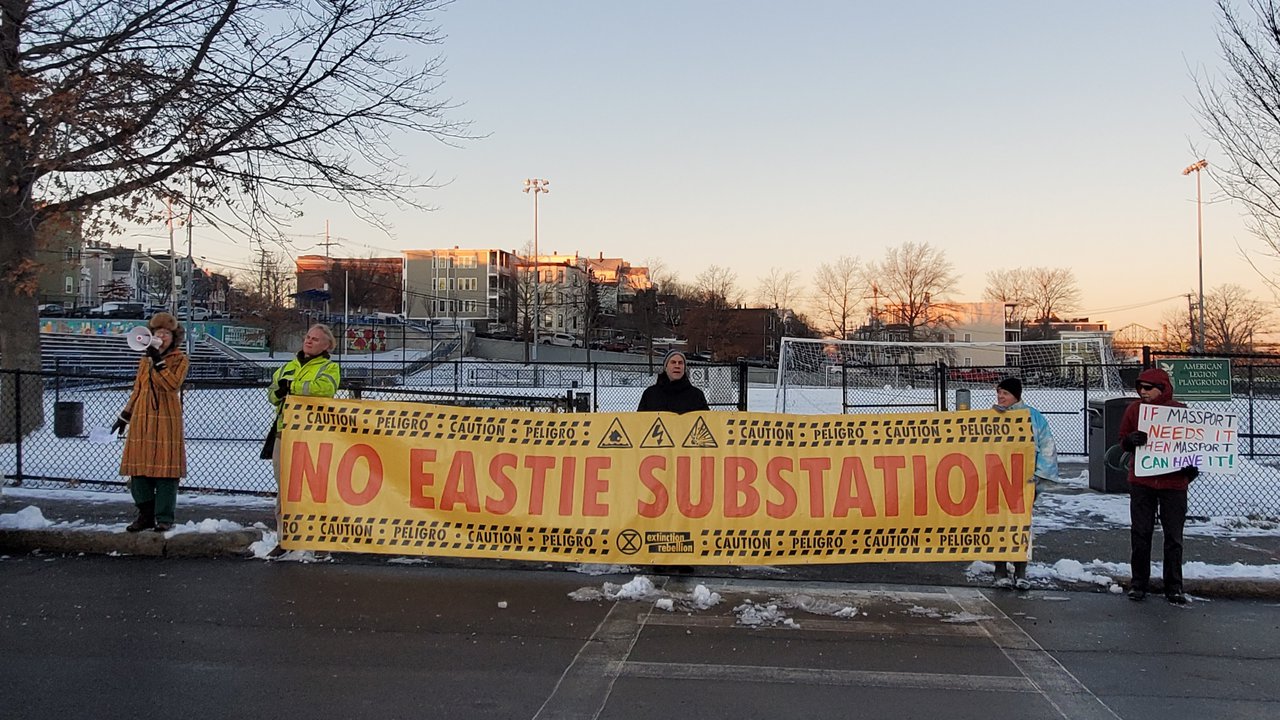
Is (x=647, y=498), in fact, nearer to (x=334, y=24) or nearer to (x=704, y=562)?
(x=704, y=562)

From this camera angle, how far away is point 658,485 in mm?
6465

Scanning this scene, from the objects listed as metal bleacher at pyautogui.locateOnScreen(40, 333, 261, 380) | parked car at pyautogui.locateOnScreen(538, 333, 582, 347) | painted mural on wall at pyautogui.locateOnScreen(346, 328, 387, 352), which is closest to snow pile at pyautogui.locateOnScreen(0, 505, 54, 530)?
metal bleacher at pyautogui.locateOnScreen(40, 333, 261, 380)

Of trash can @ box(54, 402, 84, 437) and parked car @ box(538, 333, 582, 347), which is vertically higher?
parked car @ box(538, 333, 582, 347)

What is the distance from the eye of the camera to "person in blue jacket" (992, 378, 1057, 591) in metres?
6.30

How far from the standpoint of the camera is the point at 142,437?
702cm

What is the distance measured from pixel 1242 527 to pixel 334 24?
12.5 metres

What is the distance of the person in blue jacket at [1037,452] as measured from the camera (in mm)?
6305

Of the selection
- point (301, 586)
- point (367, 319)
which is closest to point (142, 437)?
point (301, 586)

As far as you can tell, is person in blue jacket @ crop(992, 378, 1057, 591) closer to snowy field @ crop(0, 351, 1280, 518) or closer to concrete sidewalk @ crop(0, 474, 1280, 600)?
concrete sidewalk @ crop(0, 474, 1280, 600)

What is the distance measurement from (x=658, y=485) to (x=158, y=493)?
4317 millimetres

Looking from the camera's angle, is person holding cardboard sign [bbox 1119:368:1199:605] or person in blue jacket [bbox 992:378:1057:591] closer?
person holding cardboard sign [bbox 1119:368:1199:605]

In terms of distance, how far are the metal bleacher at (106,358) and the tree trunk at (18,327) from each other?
16.9 m

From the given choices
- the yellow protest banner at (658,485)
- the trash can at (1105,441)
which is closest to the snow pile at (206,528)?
the yellow protest banner at (658,485)

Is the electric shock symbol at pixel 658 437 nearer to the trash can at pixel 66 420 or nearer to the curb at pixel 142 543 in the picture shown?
the curb at pixel 142 543
